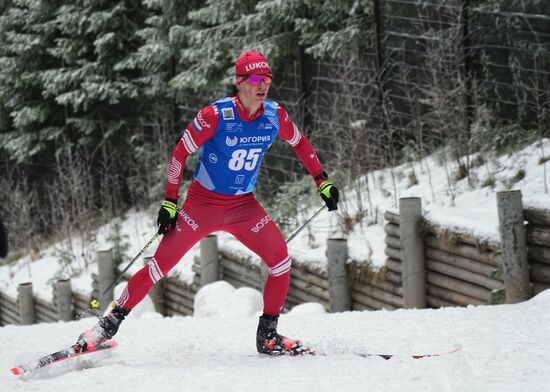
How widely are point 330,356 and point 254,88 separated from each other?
79.1 inches

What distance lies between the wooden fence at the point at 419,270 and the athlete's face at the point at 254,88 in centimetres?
209

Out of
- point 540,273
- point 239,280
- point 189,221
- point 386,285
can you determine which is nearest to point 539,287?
point 540,273

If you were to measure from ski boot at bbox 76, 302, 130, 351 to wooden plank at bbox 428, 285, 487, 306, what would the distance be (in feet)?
11.8

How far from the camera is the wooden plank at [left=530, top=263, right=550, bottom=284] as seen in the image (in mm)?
6545

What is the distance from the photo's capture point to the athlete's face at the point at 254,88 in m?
5.38

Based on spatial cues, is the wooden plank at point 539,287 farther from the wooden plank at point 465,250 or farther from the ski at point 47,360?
the ski at point 47,360

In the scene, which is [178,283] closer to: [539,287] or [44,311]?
[44,311]

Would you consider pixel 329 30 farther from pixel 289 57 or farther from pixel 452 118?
pixel 452 118

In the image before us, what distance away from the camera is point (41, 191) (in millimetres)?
22891

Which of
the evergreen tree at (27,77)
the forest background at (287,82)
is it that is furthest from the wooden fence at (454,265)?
the evergreen tree at (27,77)

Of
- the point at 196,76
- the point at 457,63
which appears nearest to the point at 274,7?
the point at 196,76

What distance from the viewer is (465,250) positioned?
7.23 meters

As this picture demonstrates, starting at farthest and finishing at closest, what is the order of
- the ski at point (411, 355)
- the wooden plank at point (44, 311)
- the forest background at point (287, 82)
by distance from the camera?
the wooden plank at point (44, 311), the forest background at point (287, 82), the ski at point (411, 355)

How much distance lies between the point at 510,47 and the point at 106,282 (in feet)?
23.7
